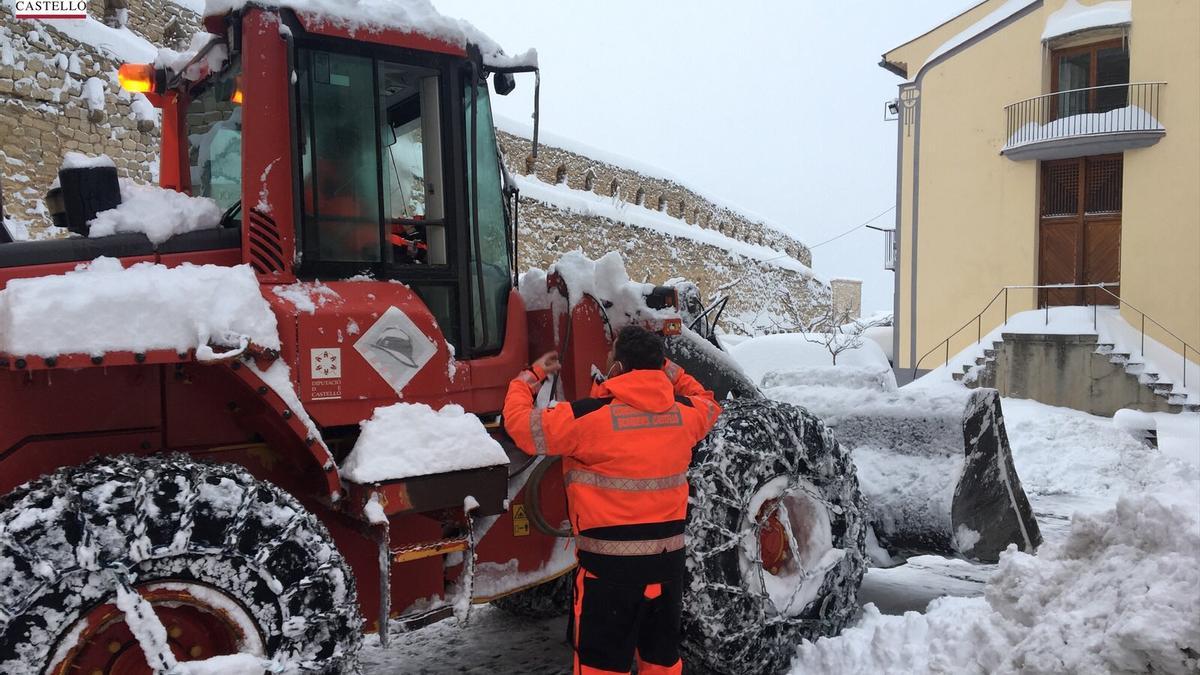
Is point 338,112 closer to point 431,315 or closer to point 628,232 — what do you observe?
point 431,315

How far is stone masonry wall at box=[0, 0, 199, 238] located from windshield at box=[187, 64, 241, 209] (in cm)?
952

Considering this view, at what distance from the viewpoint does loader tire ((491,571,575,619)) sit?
488 cm

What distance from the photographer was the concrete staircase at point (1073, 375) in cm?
1434

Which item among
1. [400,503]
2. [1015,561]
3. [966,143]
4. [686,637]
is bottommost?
[686,637]

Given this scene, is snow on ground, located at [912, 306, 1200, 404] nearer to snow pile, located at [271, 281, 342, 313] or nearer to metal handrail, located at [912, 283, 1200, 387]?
metal handrail, located at [912, 283, 1200, 387]

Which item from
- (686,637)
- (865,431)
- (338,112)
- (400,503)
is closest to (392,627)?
(400,503)

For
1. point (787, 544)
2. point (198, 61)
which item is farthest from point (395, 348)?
point (787, 544)

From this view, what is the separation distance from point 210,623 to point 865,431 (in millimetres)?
3581

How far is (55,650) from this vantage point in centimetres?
226

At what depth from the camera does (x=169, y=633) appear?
2.48 m

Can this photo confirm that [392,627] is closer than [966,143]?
Yes

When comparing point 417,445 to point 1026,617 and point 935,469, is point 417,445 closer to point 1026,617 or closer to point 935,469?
point 1026,617

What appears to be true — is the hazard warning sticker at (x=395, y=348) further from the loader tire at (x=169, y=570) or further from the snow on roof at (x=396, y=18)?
the snow on roof at (x=396, y=18)

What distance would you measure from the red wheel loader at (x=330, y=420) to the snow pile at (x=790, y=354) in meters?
10.7
